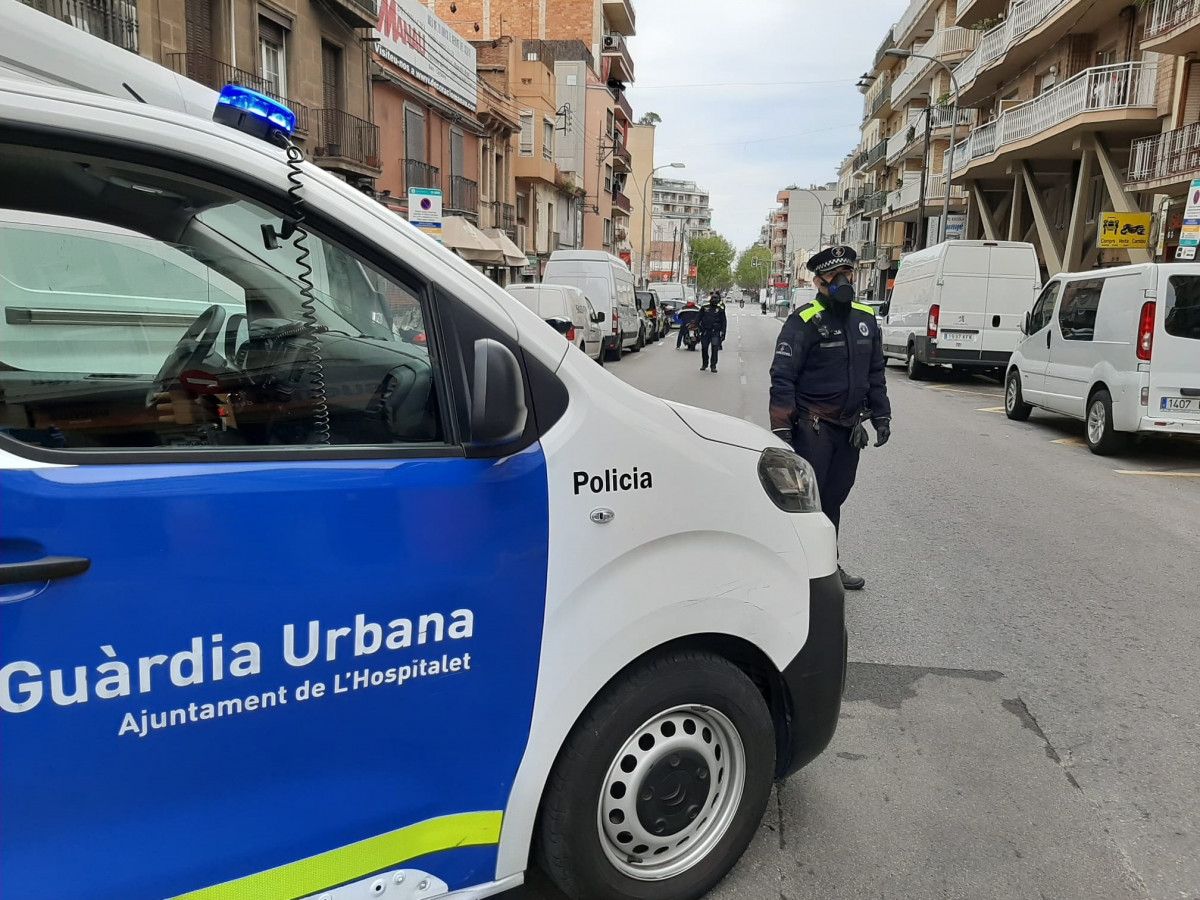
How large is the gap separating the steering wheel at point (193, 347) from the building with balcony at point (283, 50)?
42.6 ft

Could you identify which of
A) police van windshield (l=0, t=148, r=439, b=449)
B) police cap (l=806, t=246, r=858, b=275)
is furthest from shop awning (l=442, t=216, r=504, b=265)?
police van windshield (l=0, t=148, r=439, b=449)

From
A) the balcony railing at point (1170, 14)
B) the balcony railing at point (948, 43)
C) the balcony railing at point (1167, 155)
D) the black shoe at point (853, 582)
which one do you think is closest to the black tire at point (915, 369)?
the balcony railing at point (1167, 155)

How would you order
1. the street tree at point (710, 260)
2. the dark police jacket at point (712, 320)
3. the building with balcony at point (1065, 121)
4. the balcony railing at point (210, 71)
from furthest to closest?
the street tree at point (710, 260) < the dark police jacket at point (712, 320) < the building with balcony at point (1065, 121) < the balcony railing at point (210, 71)

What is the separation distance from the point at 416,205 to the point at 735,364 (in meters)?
11.4

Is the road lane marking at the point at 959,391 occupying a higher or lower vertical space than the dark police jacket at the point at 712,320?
lower

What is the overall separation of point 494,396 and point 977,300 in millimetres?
17683

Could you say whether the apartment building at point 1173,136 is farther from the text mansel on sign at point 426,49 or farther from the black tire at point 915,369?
the text mansel on sign at point 426,49

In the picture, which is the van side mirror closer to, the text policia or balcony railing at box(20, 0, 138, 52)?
the text policia

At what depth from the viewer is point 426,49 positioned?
26234 millimetres

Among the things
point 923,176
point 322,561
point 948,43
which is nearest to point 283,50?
point 322,561

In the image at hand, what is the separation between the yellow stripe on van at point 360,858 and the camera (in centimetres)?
177

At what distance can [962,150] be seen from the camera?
3148 centimetres

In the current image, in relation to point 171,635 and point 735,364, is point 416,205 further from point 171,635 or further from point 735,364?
point 171,635

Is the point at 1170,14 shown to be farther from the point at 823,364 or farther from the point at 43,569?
the point at 43,569
